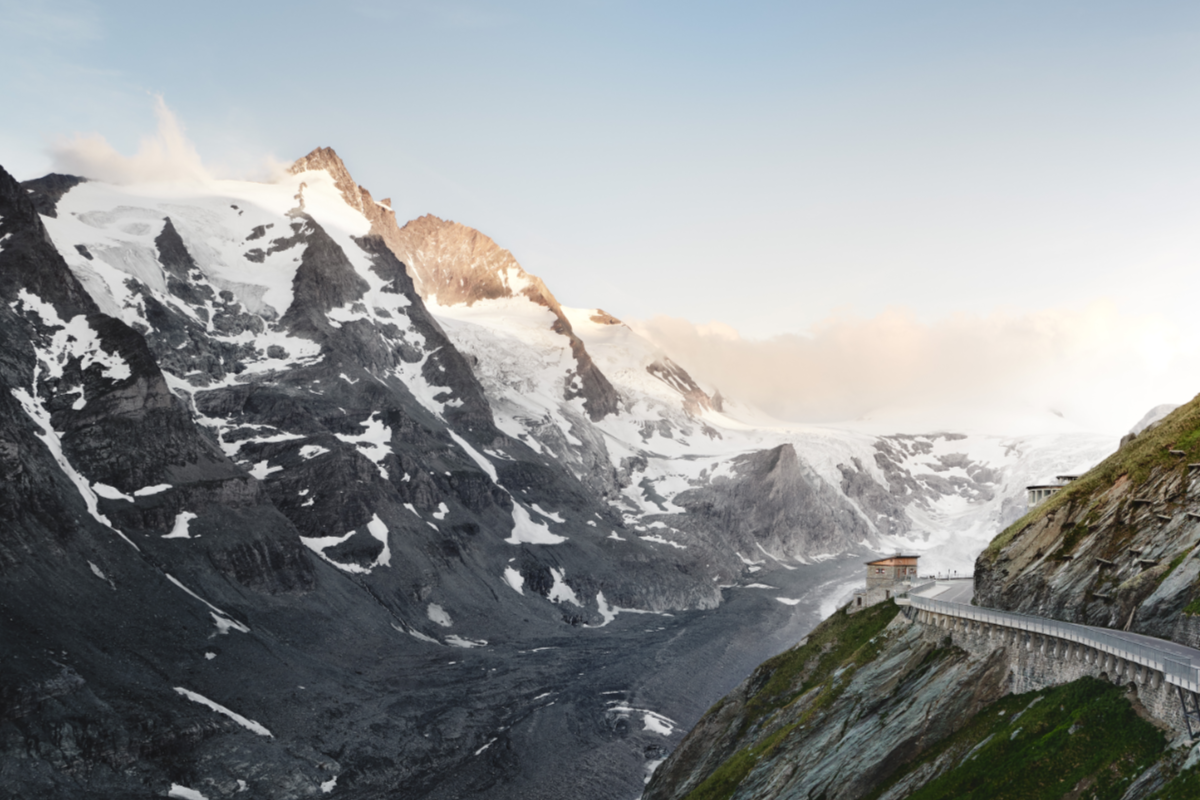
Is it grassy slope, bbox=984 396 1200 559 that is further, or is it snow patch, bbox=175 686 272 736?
snow patch, bbox=175 686 272 736

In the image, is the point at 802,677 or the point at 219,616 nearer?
the point at 802,677

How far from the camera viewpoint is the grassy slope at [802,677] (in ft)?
212

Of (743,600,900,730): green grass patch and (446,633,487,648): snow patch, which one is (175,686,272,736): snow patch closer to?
(446,633,487,648): snow patch

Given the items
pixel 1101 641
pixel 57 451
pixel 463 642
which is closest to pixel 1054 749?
pixel 1101 641

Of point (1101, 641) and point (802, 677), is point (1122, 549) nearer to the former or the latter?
point (1101, 641)

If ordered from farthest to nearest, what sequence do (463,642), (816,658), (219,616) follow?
(463,642), (219,616), (816,658)

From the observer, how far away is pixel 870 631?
7400cm

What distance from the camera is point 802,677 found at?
3002 inches

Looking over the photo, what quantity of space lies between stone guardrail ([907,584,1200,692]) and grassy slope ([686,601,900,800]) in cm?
1264

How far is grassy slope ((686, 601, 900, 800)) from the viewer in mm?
64750

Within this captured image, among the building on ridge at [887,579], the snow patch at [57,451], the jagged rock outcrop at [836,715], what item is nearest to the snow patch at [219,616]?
the snow patch at [57,451]

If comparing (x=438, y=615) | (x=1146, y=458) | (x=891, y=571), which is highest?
(x=1146, y=458)

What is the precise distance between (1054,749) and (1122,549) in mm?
17636

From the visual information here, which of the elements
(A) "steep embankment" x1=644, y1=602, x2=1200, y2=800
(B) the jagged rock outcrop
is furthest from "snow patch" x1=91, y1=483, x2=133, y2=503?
(A) "steep embankment" x1=644, y1=602, x2=1200, y2=800
